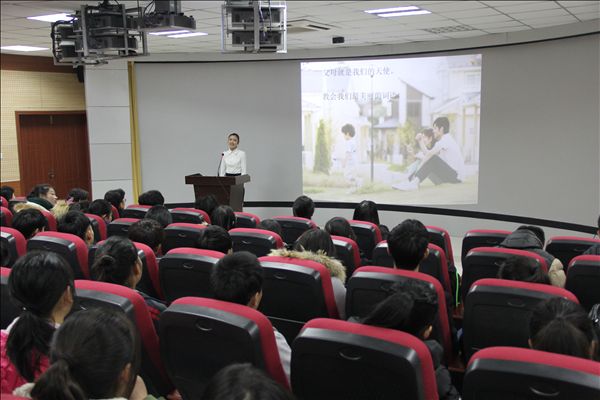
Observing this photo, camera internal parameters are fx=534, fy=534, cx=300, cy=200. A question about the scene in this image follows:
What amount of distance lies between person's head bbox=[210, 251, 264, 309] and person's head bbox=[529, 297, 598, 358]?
3.71 ft

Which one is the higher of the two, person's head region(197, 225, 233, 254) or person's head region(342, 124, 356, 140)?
person's head region(342, 124, 356, 140)

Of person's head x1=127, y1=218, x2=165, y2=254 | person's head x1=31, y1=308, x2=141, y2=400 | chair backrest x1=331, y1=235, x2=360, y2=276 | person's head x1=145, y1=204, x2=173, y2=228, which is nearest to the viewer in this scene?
person's head x1=31, y1=308, x2=141, y2=400

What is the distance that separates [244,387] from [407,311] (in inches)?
37.4

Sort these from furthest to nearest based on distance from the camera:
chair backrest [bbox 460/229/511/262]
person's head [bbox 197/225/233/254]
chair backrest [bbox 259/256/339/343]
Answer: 1. chair backrest [bbox 460/229/511/262]
2. person's head [bbox 197/225/233/254]
3. chair backrest [bbox 259/256/339/343]

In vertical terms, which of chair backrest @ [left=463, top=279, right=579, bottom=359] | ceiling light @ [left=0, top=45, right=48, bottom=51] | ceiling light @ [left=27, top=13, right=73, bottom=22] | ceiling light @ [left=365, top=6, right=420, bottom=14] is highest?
ceiling light @ [left=0, top=45, right=48, bottom=51]

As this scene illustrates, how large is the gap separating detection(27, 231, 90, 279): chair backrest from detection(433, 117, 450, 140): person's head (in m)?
6.46

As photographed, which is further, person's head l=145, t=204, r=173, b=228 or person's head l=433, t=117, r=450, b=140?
person's head l=433, t=117, r=450, b=140

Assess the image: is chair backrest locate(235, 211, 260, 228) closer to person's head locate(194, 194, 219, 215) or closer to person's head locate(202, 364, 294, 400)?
person's head locate(194, 194, 219, 215)

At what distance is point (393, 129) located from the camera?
8.98m

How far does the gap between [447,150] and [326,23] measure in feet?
10.4

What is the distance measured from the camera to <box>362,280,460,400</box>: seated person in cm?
191

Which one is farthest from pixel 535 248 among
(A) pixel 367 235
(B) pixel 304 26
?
(B) pixel 304 26

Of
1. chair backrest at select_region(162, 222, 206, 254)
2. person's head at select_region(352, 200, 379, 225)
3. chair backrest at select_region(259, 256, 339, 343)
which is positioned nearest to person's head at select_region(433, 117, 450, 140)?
person's head at select_region(352, 200, 379, 225)

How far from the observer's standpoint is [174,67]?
A: 385 inches
